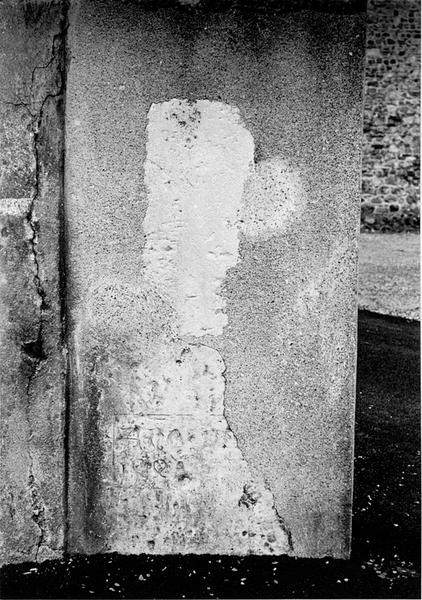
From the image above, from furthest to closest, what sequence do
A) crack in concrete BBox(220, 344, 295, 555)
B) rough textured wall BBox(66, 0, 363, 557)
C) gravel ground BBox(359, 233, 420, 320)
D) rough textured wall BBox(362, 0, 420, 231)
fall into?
rough textured wall BBox(362, 0, 420, 231)
gravel ground BBox(359, 233, 420, 320)
crack in concrete BBox(220, 344, 295, 555)
rough textured wall BBox(66, 0, 363, 557)

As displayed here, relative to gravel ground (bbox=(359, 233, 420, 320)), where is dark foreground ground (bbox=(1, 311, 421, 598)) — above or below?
below

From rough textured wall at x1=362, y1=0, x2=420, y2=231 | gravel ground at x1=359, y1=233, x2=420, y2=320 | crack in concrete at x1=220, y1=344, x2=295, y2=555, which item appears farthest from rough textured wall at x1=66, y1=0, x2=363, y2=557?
rough textured wall at x1=362, y1=0, x2=420, y2=231

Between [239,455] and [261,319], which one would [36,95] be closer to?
[261,319]

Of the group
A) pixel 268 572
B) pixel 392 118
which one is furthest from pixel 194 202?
pixel 392 118

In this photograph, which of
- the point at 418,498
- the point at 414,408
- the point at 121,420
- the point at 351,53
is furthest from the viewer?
the point at 414,408

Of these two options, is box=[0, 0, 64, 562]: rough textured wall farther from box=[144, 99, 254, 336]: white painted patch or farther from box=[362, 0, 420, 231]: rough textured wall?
box=[362, 0, 420, 231]: rough textured wall

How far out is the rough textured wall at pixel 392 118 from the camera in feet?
42.8

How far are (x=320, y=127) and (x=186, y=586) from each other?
149cm

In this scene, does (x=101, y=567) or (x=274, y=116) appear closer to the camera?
(x=274, y=116)

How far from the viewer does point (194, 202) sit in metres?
2.54

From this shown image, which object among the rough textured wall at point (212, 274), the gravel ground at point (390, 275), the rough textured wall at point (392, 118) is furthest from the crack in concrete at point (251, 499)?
the rough textured wall at point (392, 118)

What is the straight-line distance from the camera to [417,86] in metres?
13.2

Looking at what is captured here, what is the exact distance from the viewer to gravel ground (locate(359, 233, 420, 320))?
757 cm

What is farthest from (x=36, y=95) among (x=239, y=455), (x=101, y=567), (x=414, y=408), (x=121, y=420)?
(x=414, y=408)
